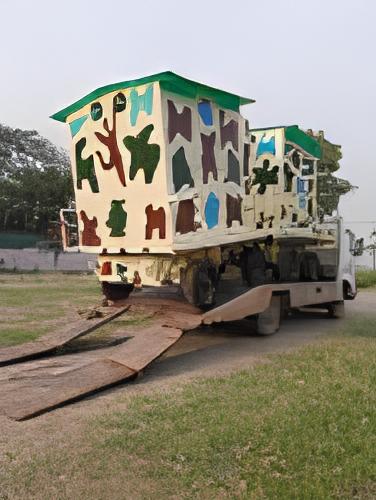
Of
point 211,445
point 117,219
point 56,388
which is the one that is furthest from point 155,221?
point 211,445

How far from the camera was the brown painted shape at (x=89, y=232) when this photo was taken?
813 cm

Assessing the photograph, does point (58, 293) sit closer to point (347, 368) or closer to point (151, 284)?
point (151, 284)

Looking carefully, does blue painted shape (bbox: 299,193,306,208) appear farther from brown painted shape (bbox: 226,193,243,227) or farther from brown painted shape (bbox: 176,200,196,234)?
brown painted shape (bbox: 176,200,196,234)

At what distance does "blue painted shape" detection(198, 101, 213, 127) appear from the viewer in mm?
7484

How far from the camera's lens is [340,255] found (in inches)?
427

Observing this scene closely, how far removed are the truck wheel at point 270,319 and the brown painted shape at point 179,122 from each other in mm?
3017

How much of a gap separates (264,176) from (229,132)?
1.70 meters

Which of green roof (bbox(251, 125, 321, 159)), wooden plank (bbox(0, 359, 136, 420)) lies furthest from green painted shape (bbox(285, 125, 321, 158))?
wooden plank (bbox(0, 359, 136, 420))

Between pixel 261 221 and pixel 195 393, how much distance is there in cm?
455

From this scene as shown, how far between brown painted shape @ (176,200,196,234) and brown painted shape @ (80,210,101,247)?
1517mm

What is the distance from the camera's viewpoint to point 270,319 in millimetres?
8852

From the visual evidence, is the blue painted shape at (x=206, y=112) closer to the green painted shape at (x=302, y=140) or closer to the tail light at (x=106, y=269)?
the tail light at (x=106, y=269)

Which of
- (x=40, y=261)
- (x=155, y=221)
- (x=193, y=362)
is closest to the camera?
(x=193, y=362)

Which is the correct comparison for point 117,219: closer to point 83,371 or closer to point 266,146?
point 83,371
